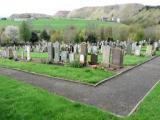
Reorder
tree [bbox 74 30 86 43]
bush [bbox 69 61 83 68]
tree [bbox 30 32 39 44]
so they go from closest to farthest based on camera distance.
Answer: bush [bbox 69 61 83 68] → tree [bbox 74 30 86 43] → tree [bbox 30 32 39 44]

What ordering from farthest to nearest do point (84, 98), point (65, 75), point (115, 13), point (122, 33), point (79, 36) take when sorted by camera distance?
point (115, 13)
point (122, 33)
point (79, 36)
point (65, 75)
point (84, 98)

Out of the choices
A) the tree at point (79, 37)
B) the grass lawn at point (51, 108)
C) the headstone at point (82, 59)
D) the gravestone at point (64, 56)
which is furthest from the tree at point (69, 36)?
the grass lawn at point (51, 108)

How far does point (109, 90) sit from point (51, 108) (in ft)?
13.2

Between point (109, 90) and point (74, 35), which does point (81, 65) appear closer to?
point (109, 90)

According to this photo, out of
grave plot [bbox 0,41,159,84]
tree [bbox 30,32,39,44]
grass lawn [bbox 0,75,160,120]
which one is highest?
tree [bbox 30,32,39,44]

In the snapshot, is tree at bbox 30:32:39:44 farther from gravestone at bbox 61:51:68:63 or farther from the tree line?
gravestone at bbox 61:51:68:63

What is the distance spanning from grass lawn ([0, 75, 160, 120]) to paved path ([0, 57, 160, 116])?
Result: 598 millimetres

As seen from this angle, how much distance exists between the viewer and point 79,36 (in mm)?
56250

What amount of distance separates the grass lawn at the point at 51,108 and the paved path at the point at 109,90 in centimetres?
60

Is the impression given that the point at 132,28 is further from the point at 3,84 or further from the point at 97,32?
the point at 3,84

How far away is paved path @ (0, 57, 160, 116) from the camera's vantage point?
950cm

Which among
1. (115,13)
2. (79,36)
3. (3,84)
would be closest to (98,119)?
(3,84)

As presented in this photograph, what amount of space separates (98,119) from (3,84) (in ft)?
22.6

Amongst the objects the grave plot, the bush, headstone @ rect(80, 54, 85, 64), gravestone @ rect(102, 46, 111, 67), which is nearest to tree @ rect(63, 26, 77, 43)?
the grave plot
